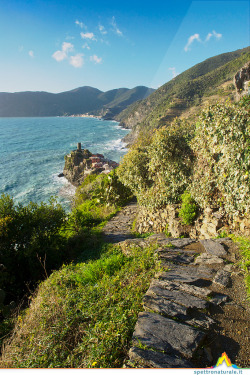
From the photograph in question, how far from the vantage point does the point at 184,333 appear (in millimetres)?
2609

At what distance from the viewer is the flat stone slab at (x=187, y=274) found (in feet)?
12.3

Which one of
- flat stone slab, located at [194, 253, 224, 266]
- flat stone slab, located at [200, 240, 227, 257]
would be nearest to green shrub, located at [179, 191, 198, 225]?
flat stone slab, located at [200, 240, 227, 257]

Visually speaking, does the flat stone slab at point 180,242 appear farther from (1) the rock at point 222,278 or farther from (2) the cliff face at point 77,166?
(2) the cliff face at point 77,166

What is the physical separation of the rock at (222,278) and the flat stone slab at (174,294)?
0.62m

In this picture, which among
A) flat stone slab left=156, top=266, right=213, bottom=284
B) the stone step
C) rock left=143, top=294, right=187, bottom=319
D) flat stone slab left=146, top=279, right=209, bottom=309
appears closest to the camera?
rock left=143, top=294, right=187, bottom=319

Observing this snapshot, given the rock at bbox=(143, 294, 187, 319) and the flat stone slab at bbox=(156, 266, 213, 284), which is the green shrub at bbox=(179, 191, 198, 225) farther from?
the rock at bbox=(143, 294, 187, 319)

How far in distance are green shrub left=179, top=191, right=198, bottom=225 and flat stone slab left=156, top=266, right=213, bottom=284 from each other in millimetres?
2451

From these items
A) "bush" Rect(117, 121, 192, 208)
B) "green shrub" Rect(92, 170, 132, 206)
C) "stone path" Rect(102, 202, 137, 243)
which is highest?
"bush" Rect(117, 121, 192, 208)

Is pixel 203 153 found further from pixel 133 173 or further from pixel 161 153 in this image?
Result: pixel 133 173

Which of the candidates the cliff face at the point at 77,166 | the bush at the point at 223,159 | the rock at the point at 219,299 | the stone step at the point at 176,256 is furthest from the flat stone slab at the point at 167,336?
the cliff face at the point at 77,166

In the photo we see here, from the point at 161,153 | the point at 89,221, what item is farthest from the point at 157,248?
the point at 89,221

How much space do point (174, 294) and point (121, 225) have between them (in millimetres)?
6916

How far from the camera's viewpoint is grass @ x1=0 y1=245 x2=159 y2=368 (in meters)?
2.58

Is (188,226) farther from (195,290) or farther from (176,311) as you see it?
(176,311)
